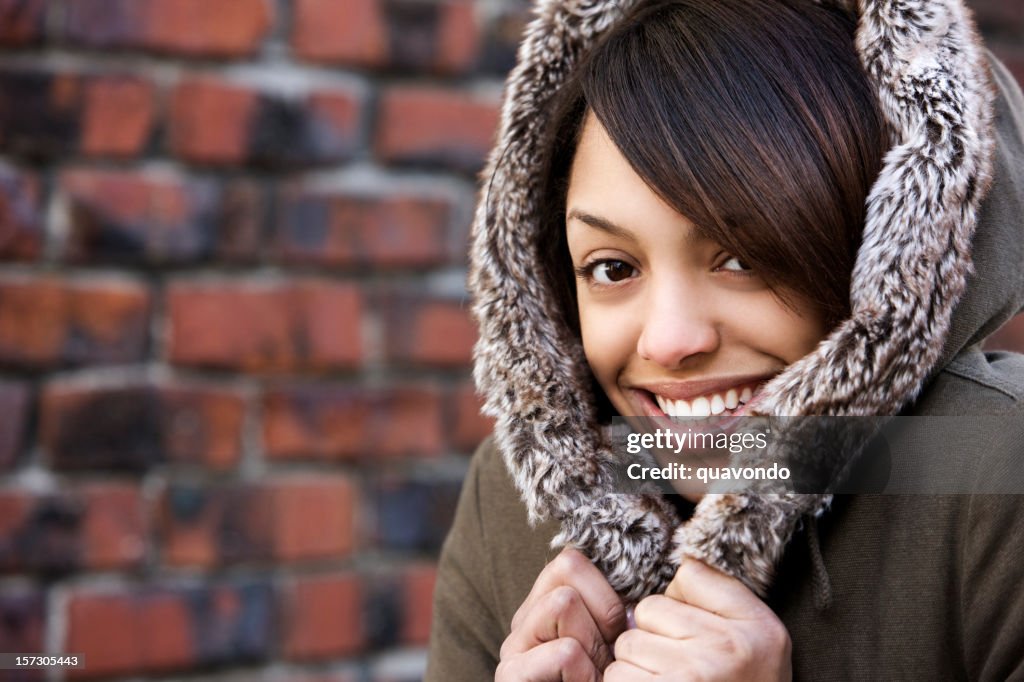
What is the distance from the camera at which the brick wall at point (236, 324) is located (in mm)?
1374

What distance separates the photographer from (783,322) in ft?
3.36

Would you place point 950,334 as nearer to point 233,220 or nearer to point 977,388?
point 977,388

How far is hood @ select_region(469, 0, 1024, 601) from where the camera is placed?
0.97 meters

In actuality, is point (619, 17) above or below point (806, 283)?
above

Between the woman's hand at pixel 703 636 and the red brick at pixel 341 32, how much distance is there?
818 millimetres

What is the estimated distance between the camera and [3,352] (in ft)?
4.44

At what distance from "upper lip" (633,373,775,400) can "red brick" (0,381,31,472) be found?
30.9 inches

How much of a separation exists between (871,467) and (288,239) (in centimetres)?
79

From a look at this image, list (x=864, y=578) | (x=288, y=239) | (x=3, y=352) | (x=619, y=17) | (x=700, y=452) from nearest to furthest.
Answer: (x=864, y=578), (x=700, y=452), (x=619, y=17), (x=3, y=352), (x=288, y=239)

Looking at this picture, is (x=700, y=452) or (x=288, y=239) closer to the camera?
(x=700, y=452)

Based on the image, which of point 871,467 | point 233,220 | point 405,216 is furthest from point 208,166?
point 871,467

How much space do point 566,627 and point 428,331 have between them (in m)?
0.56

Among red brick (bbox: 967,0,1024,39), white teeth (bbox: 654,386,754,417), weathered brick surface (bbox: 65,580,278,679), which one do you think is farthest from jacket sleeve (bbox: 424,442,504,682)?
red brick (bbox: 967,0,1024,39)

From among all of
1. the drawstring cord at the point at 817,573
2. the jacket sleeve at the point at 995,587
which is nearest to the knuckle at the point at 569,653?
the drawstring cord at the point at 817,573
